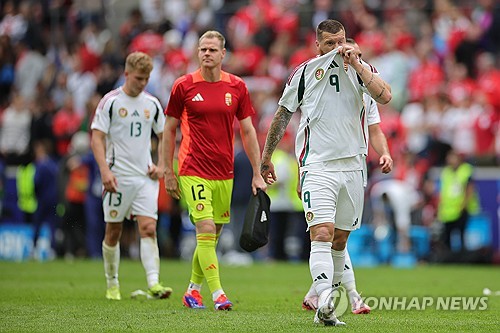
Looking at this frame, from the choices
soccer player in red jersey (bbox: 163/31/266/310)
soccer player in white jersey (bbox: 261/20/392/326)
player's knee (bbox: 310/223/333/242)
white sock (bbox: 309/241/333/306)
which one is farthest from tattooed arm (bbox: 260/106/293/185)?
soccer player in red jersey (bbox: 163/31/266/310)

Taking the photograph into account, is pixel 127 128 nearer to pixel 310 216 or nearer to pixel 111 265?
pixel 111 265

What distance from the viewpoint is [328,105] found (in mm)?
10164

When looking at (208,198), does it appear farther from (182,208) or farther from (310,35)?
(310,35)

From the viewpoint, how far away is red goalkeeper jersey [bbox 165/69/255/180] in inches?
459

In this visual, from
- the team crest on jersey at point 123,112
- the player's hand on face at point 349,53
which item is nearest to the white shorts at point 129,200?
the team crest on jersey at point 123,112

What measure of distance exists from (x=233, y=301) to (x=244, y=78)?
1350 centimetres

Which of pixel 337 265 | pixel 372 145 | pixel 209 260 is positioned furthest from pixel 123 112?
pixel 337 265

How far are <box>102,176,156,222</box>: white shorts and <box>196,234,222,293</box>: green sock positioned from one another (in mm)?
1768

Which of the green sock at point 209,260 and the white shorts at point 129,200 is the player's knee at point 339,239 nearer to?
the green sock at point 209,260

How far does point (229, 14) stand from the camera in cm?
2789

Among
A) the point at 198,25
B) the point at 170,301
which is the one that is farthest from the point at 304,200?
the point at 198,25

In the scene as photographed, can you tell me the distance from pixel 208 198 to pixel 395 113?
1323cm

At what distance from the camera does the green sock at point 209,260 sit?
37.1ft

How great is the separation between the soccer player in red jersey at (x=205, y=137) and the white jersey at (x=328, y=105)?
57.6 inches
